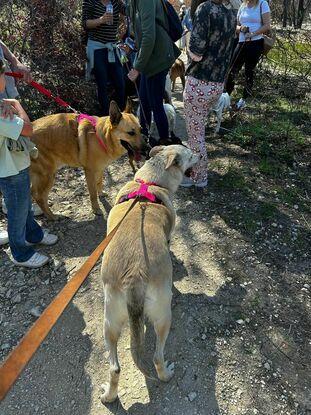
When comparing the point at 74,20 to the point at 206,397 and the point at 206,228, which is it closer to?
the point at 206,228

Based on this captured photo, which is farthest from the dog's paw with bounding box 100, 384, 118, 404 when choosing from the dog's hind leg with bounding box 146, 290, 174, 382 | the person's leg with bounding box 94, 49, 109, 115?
the person's leg with bounding box 94, 49, 109, 115

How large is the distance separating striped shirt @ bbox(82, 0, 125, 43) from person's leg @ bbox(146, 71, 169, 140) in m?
1.58

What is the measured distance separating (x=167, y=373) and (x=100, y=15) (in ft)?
16.5

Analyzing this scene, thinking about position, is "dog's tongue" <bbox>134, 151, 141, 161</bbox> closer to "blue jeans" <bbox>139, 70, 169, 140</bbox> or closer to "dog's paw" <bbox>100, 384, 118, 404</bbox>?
"blue jeans" <bbox>139, 70, 169, 140</bbox>

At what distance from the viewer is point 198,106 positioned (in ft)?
13.5

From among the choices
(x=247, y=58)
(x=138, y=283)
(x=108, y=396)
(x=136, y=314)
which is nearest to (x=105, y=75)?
(x=247, y=58)

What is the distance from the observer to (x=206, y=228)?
13.2 feet

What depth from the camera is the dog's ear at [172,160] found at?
322 centimetres

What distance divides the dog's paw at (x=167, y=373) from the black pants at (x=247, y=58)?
5.72 metres

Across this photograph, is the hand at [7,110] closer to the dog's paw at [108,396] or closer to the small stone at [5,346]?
the small stone at [5,346]

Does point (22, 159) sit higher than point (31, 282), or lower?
higher

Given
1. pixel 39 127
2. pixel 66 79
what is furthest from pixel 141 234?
pixel 66 79

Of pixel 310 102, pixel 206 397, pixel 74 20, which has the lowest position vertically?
pixel 206 397

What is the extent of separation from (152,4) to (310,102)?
4.63m
